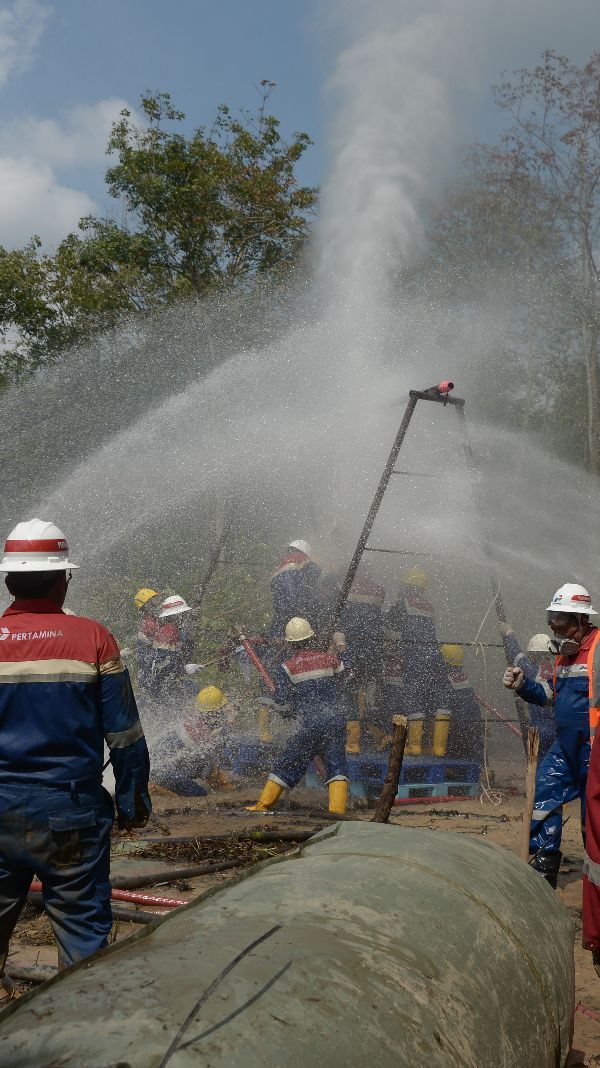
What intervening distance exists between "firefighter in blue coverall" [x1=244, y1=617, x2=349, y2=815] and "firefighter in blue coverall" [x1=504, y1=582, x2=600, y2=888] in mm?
2221

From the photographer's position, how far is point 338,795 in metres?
7.53

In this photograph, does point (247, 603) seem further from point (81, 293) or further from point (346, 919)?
point (346, 919)

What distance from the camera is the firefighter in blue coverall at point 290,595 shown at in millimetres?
9461

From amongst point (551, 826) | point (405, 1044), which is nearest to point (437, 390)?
point (551, 826)

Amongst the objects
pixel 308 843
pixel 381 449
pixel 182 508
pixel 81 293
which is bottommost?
pixel 308 843

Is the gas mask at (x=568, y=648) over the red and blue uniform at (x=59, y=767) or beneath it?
over

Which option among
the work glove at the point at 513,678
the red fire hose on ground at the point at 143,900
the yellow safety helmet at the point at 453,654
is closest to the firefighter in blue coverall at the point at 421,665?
the yellow safety helmet at the point at 453,654

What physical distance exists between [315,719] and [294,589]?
2263mm

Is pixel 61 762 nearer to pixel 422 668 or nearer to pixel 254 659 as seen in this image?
pixel 422 668

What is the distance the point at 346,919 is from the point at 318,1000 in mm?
436

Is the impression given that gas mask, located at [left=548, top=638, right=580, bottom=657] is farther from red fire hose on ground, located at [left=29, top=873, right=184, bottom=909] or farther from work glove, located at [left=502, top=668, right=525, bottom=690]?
red fire hose on ground, located at [left=29, top=873, right=184, bottom=909]

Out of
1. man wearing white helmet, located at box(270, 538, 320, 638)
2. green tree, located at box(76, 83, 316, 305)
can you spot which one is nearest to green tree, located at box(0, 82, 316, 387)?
green tree, located at box(76, 83, 316, 305)

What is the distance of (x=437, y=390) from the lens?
352 inches

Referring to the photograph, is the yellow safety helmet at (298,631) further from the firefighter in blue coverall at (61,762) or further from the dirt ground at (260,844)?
the firefighter in blue coverall at (61,762)
